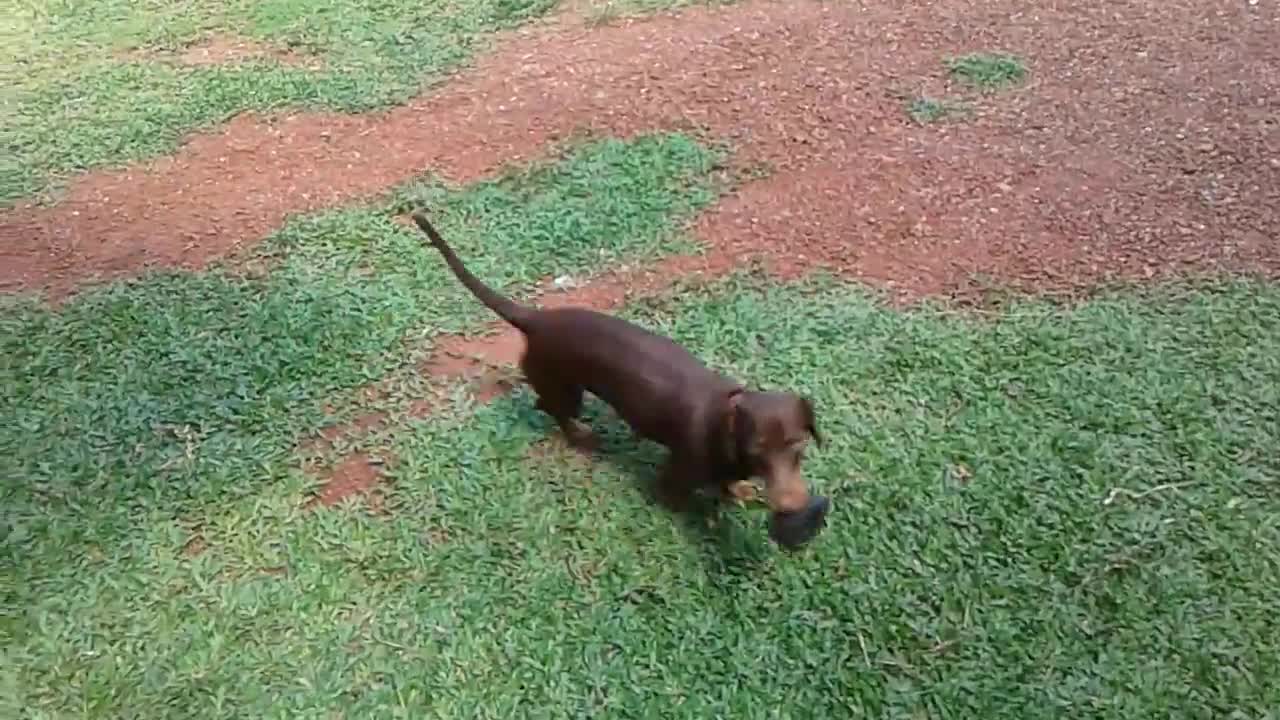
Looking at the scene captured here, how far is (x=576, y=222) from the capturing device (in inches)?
143

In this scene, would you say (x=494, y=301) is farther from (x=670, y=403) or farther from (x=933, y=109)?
(x=933, y=109)

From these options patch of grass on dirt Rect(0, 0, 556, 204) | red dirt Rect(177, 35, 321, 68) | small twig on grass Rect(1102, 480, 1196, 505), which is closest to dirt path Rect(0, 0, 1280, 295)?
patch of grass on dirt Rect(0, 0, 556, 204)

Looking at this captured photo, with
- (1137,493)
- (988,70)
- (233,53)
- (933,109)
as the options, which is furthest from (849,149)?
(233,53)

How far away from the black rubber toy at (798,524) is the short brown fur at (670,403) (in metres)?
0.04

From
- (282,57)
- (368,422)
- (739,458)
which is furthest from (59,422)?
(282,57)

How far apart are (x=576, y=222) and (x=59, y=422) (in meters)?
1.47

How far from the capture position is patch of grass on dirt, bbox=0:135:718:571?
282 cm

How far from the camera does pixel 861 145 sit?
3.87 meters

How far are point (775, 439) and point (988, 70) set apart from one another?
242 cm

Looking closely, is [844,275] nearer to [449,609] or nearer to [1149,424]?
[1149,424]

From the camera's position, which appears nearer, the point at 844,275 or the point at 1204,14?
the point at 844,275

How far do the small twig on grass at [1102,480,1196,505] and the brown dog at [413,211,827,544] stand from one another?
606mm

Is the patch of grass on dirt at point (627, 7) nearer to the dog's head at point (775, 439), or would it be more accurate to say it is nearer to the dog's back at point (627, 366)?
the dog's back at point (627, 366)

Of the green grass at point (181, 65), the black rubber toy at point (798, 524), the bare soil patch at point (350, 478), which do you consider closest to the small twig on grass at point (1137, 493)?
the black rubber toy at point (798, 524)
